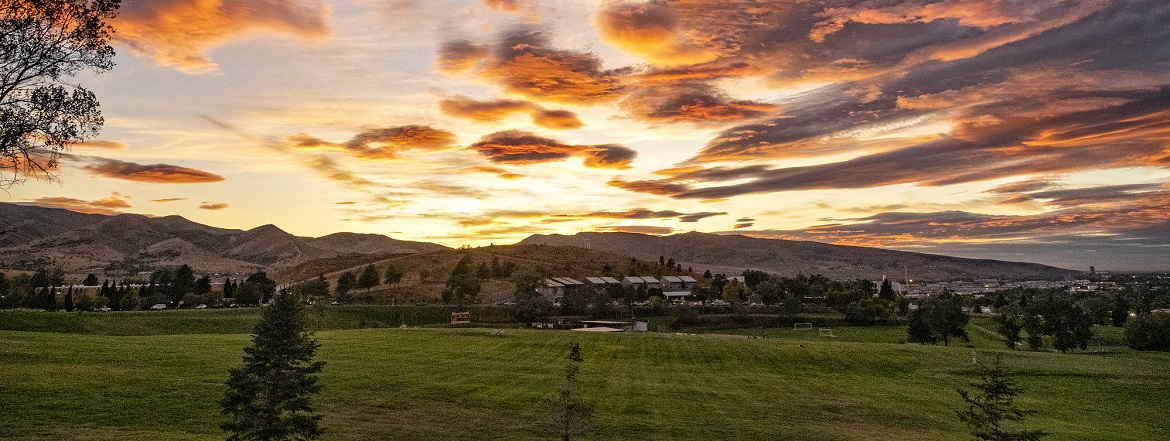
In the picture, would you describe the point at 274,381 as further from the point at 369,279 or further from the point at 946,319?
the point at 369,279

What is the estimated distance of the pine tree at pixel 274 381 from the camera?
69.5 feet

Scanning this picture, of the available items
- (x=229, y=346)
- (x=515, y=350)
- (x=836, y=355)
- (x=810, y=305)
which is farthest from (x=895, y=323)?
(x=229, y=346)

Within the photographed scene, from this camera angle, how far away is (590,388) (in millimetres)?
47625

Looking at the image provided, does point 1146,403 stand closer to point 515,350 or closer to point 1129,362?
point 1129,362

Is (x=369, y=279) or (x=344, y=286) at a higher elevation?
(x=369, y=279)

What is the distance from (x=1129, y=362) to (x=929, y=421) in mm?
49439

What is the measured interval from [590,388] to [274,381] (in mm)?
29279

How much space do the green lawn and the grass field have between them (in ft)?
0.65

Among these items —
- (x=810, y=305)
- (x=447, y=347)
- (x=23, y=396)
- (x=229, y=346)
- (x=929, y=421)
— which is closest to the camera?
(x=23, y=396)

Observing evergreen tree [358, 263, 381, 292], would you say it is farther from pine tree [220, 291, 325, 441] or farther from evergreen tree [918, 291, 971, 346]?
pine tree [220, 291, 325, 441]

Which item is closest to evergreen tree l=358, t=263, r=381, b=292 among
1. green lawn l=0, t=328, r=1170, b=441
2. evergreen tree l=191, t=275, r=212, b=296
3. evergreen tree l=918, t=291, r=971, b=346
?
evergreen tree l=191, t=275, r=212, b=296

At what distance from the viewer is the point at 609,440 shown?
109ft

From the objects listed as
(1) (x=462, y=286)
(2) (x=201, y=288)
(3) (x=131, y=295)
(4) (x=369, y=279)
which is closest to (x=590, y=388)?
(1) (x=462, y=286)

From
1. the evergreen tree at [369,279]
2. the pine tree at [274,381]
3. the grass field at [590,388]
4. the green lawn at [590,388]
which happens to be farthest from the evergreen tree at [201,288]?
the pine tree at [274,381]
